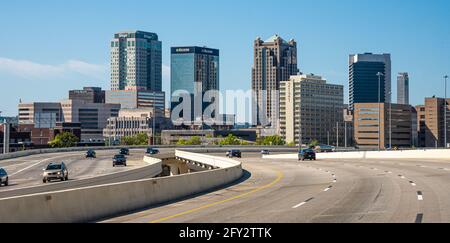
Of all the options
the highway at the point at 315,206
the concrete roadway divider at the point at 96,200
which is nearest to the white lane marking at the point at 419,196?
the highway at the point at 315,206

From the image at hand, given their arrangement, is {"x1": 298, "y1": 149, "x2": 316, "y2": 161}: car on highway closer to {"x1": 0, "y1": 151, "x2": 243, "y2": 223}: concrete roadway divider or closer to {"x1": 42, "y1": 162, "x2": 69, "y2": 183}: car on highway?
{"x1": 42, "y1": 162, "x2": 69, "y2": 183}: car on highway

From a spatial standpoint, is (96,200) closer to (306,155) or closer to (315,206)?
(315,206)

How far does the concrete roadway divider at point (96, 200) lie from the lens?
670 inches

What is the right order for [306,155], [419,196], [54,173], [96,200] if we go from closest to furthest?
[96,200], [419,196], [54,173], [306,155]

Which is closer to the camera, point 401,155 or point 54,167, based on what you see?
point 54,167

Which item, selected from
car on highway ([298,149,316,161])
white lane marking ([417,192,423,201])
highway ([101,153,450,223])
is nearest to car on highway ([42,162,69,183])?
highway ([101,153,450,223])

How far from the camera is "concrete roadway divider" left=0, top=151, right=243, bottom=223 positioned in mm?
17016

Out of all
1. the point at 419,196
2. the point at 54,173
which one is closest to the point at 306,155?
the point at 54,173

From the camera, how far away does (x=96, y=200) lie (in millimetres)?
20750

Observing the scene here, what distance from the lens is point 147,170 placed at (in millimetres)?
58469

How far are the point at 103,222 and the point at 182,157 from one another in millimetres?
74689

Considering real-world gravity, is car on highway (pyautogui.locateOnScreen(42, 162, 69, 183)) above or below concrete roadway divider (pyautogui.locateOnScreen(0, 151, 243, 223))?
below

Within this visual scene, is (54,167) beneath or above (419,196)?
beneath
